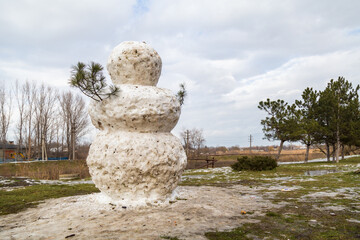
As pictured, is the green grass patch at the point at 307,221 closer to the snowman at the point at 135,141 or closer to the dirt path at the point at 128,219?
the dirt path at the point at 128,219

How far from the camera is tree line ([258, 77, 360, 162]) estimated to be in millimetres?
22359

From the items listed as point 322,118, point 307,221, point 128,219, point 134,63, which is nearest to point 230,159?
point 322,118

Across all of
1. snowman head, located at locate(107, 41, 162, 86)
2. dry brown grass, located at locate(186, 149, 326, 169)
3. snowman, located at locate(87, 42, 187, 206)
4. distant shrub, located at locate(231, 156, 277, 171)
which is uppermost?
snowman head, located at locate(107, 41, 162, 86)

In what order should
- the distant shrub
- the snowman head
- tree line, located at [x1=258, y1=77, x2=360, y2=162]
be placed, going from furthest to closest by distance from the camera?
1. tree line, located at [x1=258, y1=77, x2=360, y2=162]
2. the distant shrub
3. the snowman head

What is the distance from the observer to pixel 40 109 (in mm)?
34812

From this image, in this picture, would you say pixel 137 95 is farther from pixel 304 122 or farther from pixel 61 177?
pixel 304 122

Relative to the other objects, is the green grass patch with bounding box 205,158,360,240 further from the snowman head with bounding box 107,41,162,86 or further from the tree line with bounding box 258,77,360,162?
the tree line with bounding box 258,77,360,162

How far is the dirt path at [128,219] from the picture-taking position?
3.97 metres

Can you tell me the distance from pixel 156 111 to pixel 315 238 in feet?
12.7

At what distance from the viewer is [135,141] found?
5598mm

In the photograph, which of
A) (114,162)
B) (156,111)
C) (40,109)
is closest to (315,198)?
(156,111)

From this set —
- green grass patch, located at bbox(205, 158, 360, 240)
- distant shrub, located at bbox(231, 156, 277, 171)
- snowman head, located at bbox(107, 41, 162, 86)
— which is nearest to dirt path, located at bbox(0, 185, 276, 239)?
green grass patch, located at bbox(205, 158, 360, 240)

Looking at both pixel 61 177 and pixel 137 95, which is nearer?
pixel 137 95

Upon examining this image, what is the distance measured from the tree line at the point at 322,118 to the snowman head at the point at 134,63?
20.4 metres
